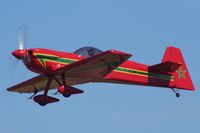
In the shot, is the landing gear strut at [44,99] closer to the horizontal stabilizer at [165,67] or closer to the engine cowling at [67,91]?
the engine cowling at [67,91]

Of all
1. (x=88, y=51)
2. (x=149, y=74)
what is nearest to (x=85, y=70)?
(x=88, y=51)

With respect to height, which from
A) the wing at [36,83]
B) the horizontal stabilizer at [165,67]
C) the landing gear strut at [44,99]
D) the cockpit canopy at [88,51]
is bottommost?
the landing gear strut at [44,99]

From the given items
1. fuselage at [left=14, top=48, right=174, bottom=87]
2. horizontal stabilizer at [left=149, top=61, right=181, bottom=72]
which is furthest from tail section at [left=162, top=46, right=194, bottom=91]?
horizontal stabilizer at [left=149, top=61, right=181, bottom=72]

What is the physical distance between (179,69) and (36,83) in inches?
268

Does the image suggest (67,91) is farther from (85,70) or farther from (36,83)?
(36,83)

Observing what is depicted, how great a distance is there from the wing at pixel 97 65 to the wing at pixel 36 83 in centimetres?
80

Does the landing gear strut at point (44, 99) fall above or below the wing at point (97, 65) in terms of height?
below

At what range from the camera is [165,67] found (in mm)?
23859

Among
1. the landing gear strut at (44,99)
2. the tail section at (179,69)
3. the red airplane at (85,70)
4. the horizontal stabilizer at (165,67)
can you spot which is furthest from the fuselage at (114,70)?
the landing gear strut at (44,99)

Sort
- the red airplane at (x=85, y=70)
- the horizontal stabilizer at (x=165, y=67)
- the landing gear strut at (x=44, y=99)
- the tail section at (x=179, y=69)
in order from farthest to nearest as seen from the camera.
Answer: the tail section at (x=179, y=69) → the horizontal stabilizer at (x=165, y=67) → the landing gear strut at (x=44, y=99) → the red airplane at (x=85, y=70)

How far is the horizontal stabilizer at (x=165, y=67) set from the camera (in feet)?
77.5

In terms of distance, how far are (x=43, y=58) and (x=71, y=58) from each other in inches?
47.0

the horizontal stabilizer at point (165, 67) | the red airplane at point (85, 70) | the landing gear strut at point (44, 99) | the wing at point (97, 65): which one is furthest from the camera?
the horizontal stabilizer at point (165, 67)

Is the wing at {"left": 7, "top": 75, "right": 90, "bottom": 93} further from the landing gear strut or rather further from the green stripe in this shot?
the green stripe
